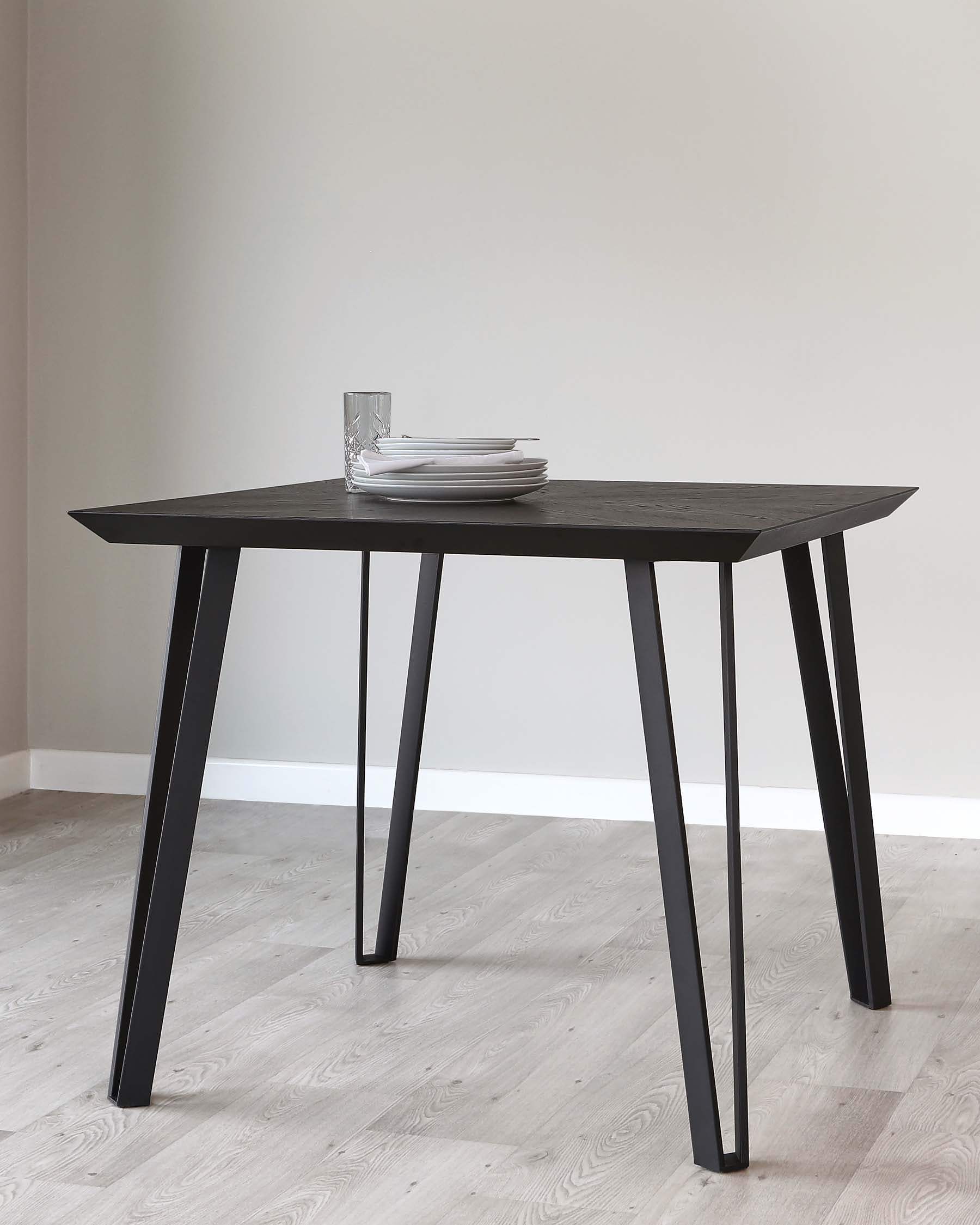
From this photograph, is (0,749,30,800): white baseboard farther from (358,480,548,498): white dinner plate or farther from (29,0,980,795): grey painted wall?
(358,480,548,498): white dinner plate

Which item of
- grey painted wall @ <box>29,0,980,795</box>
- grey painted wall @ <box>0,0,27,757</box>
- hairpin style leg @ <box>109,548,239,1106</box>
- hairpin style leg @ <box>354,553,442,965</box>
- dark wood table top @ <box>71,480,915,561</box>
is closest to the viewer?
dark wood table top @ <box>71,480,915,561</box>

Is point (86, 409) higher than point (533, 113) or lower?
lower

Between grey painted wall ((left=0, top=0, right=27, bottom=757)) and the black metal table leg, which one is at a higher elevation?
grey painted wall ((left=0, top=0, right=27, bottom=757))

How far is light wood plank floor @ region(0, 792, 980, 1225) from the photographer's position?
5.46ft

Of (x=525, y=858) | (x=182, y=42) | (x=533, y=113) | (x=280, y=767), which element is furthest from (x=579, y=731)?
(x=182, y=42)

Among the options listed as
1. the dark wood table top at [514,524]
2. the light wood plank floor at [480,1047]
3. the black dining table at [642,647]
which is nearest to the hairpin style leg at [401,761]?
the light wood plank floor at [480,1047]

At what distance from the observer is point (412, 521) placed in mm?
1662

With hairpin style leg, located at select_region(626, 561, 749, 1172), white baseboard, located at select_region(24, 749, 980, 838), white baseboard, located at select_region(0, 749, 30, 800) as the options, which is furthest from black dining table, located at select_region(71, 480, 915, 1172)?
white baseboard, located at select_region(0, 749, 30, 800)

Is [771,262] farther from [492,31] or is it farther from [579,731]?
[579,731]

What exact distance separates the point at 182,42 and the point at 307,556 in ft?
4.07

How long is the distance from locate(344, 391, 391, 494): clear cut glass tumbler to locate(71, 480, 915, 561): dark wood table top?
0.07 meters

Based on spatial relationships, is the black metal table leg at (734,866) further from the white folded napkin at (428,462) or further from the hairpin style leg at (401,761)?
the hairpin style leg at (401,761)

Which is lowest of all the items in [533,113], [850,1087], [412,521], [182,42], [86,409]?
[850,1087]

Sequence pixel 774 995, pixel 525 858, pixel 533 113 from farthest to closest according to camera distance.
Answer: pixel 533 113
pixel 525 858
pixel 774 995
